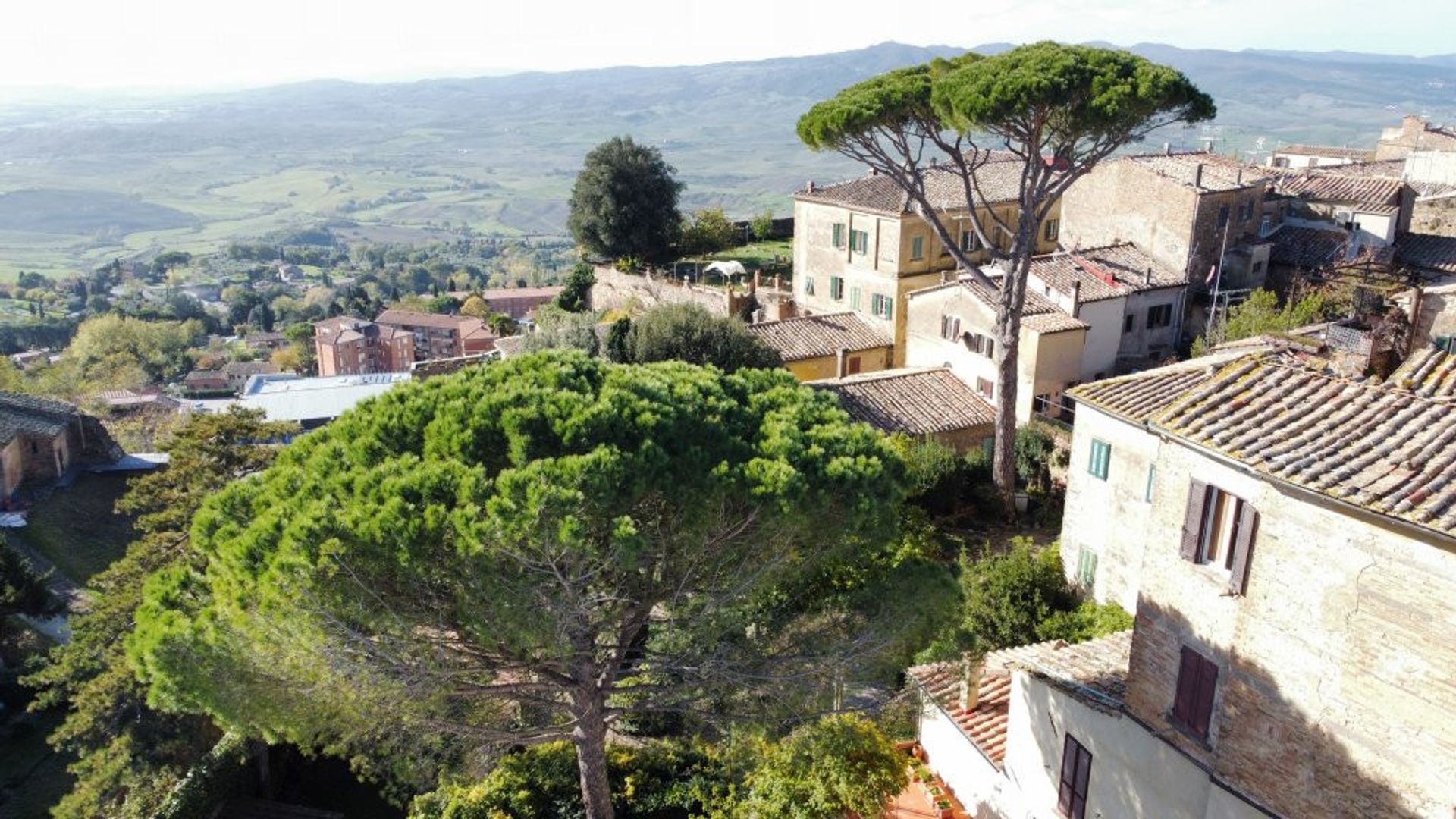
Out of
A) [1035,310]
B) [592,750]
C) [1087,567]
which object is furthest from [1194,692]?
[1035,310]

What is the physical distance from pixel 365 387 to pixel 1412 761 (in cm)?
4603

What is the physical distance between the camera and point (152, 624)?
10438mm

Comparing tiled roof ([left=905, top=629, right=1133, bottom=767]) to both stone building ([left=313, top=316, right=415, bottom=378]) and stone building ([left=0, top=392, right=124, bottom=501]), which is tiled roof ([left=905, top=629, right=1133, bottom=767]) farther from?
stone building ([left=313, top=316, right=415, bottom=378])

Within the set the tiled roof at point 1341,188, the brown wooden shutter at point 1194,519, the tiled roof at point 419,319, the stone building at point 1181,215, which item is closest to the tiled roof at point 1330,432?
the brown wooden shutter at point 1194,519

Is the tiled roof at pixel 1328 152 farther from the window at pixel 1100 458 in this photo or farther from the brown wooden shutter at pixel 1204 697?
the brown wooden shutter at pixel 1204 697

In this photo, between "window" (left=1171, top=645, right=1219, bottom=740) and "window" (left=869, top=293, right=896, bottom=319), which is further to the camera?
"window" (left=869, top=293, right=896, bottom=319)

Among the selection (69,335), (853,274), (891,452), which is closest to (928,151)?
(853,274)

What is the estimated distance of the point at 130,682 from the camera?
57.4 ft

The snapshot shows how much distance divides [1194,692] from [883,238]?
24.7 m

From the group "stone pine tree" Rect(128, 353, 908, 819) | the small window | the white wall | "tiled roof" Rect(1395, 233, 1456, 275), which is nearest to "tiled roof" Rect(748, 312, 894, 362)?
the small window

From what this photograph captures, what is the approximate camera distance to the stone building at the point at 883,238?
32562mm

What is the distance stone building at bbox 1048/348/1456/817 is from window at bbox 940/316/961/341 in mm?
15674

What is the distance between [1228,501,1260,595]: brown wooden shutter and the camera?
8969 millimetres

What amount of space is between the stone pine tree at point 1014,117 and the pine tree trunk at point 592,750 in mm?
13245
